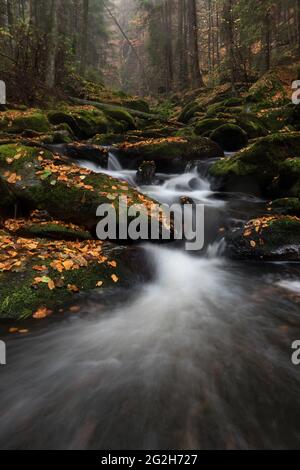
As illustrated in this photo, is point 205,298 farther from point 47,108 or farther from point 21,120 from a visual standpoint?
point 47,108

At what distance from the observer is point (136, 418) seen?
8.35 ft

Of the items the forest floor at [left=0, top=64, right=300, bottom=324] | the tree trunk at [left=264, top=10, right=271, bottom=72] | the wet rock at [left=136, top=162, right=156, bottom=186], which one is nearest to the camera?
the forest floor at [left=0, top=64, right=300, bottom=324]

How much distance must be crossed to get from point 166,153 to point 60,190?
579 cm

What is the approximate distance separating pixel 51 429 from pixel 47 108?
1482 cm

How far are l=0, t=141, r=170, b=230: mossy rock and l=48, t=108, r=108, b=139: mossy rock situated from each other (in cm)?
798

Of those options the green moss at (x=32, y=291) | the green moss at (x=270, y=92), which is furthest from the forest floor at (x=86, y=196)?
the green moss at (x=270, y=92)

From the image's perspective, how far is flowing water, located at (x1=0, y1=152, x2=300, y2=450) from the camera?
7.92 ft

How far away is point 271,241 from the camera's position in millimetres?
6164

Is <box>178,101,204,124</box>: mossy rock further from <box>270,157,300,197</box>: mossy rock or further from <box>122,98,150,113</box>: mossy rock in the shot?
<box>270,157,300,197</box>: mossy rock

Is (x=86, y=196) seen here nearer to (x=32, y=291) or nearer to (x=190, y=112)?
(x=32, y=291)

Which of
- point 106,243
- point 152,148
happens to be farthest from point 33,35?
point 106,243

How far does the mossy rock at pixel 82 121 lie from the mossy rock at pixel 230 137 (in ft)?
16.6

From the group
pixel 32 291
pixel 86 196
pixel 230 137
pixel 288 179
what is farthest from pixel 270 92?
pixel 32 291

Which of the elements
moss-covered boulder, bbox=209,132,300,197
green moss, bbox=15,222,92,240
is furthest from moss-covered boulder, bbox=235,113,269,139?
green moss, bbox=15,222,92,240
